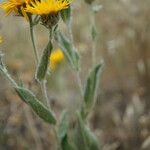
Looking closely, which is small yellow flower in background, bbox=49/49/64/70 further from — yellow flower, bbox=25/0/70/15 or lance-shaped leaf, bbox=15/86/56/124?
yellow flower, bbox=25/0/70/15

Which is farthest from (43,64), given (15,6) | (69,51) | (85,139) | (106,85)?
(106,85)

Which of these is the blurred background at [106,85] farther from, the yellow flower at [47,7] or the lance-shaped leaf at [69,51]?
the yellow flower at [47,7]

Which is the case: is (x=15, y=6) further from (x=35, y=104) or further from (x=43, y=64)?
(x=35, y=104)

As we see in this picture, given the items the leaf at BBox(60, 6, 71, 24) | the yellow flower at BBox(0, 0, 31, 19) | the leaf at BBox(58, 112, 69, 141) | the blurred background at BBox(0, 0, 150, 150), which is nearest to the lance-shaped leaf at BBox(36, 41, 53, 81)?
the yellow flower at BBox(0, 0, 31, 19)

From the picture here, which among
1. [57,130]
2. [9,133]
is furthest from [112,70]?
[57,130]

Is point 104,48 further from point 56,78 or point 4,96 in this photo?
point 4,96
